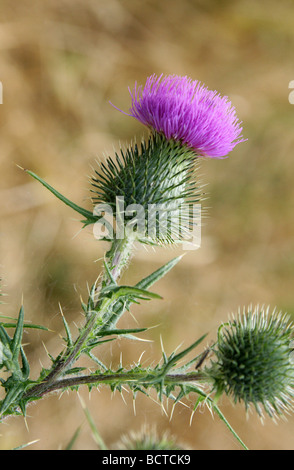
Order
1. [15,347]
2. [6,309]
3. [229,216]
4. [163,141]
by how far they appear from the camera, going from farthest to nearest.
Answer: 1. [229,216]
2. [6,309]
3. [163,141]
4. [15,347]

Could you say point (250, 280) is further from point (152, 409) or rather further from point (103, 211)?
point (103, 211)

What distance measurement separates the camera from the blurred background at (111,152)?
310 cm

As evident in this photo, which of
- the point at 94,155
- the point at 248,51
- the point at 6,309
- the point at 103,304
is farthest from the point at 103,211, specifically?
the point at 248,51

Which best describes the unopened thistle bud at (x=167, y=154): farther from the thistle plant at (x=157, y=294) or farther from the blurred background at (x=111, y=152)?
the blurred background at (x=111, y=152)

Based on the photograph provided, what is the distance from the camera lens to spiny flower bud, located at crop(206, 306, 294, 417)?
1.29 m

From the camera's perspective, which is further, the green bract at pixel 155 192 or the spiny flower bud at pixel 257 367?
the green bract at pixel 155 192

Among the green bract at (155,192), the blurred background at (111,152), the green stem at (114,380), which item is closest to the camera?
the green stem at (114,380)

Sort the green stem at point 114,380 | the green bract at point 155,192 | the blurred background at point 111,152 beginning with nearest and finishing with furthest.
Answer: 1. the green stem at point 114,380
2. the green bract at point 155,192
3. the blurred background at point 111,152

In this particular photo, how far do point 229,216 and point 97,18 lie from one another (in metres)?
1.97

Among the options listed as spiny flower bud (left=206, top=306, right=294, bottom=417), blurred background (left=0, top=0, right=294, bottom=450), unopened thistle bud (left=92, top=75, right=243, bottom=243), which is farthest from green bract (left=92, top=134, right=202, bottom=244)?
blurred background (left=0, top=0, right=294, bottom=450)

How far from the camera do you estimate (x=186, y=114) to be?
5.16ft

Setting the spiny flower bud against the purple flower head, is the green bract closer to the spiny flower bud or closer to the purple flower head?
the purple flower head

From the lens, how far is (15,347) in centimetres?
120

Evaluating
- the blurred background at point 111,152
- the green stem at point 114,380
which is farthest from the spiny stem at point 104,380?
the blurred background at point 111,152
